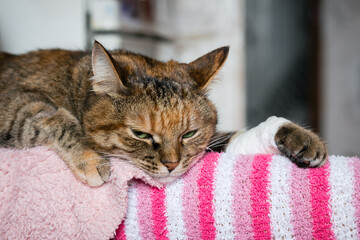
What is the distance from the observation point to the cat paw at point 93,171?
2.65 ft

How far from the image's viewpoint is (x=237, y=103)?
2.55m

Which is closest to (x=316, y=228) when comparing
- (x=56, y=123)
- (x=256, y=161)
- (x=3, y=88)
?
(x=256, y=161)

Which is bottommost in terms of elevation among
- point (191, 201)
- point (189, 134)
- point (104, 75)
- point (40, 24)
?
point (191, 201)

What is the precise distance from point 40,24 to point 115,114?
1.28 metres

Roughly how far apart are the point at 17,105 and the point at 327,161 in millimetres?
891

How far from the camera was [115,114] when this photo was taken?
0.89 m

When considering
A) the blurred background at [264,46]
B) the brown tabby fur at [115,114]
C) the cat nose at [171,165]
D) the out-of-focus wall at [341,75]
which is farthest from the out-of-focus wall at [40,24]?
the out-of-focus wall at [341,75]

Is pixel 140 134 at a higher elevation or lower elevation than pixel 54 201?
higher

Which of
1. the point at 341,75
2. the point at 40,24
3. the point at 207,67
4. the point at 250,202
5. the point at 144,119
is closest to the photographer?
the point at 250,202

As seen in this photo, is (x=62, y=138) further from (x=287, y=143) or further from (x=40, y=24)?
(x=40, y=24)

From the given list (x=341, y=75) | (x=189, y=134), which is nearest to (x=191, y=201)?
(x=189, y=134)

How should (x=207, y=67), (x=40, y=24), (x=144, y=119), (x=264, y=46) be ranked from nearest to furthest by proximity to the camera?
(x=144, y=119) < (x=207, y=67) < (x=40, y=24) < (x=264, y=46)

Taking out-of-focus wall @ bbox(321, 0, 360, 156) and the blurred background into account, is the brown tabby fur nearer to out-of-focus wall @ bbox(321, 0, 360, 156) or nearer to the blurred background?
the blurred background

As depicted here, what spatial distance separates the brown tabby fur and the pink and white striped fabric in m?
0.08
